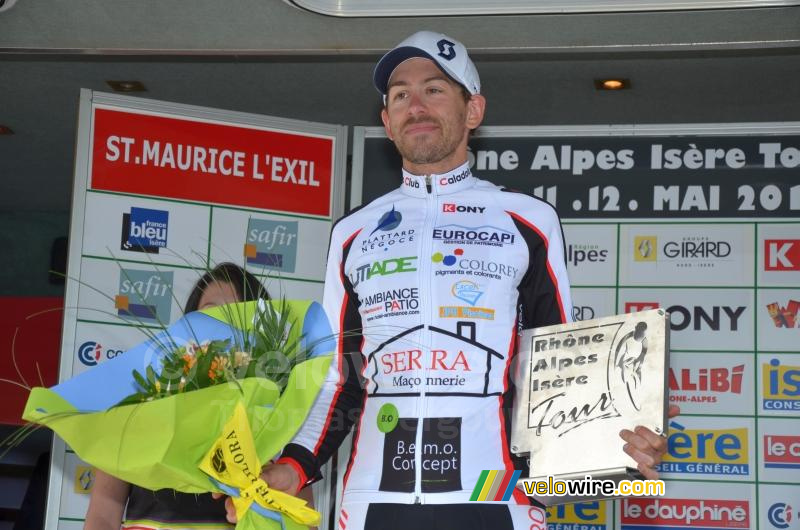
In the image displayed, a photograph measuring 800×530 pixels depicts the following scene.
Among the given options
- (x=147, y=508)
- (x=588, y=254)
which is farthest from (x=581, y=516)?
(x=147, y=508)

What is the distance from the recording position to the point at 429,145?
247cm

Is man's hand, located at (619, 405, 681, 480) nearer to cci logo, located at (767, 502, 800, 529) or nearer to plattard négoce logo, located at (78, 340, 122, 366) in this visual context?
cci logo, located at (767, 502, 800, 529)

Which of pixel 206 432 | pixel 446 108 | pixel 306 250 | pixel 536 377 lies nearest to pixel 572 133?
pixel 306 250

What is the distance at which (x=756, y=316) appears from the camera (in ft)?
12.8

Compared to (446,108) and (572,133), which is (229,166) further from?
(446,108)

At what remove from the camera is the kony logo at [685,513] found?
3842 mm

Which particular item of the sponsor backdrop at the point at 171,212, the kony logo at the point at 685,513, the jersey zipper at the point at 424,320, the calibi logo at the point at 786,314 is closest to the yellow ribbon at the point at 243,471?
the jersey zipper at the point at 424,320

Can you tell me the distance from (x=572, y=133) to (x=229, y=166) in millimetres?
1220

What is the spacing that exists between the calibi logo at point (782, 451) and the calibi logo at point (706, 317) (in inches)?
15.4

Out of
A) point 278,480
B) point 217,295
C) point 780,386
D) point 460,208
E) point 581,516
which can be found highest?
point 460,208

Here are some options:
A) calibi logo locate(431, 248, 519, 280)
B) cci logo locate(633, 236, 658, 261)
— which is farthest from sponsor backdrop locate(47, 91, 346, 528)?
calibi logo locate(431, 248, 519, 280)

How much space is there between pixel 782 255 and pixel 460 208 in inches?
73.0

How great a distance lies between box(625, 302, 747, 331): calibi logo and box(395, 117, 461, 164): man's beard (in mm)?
1642

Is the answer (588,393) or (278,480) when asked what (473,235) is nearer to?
(588,393)
